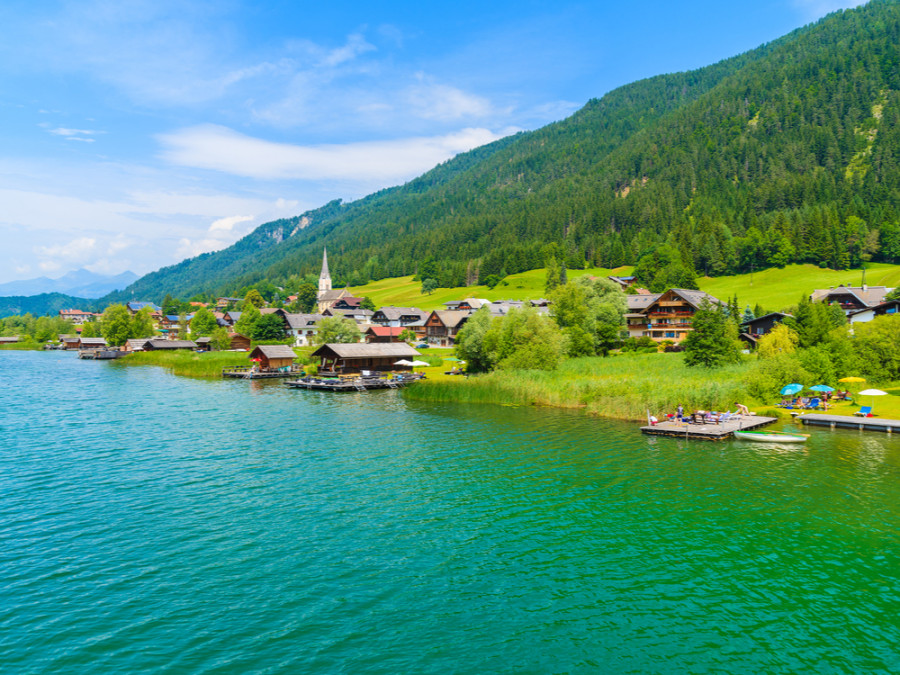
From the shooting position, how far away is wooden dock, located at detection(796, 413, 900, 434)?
44.2 m

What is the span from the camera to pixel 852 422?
→ 45.9 meters

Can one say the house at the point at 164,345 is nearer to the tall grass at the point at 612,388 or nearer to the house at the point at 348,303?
the house at the point at 348,303

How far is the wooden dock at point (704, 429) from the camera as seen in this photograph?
43.3m

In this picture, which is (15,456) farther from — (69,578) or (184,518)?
(69,578)

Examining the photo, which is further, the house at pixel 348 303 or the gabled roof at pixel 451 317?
the house at pixel 348 303

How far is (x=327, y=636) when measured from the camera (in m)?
15.9

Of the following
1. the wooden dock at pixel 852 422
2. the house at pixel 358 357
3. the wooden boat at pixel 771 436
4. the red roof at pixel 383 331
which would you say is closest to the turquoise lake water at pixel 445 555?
the wooden boat at pixel 771 436

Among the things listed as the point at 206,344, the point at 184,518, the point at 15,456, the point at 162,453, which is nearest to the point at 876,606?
the point at 184,518

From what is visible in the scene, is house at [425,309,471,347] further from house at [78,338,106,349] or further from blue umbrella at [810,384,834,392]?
house at [78,338,106,349]

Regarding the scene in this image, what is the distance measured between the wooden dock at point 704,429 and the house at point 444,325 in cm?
8386

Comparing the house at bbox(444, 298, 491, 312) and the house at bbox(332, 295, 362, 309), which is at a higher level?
the house at bbox(332, 295, 362, 309)

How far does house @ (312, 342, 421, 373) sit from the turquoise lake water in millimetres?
42189

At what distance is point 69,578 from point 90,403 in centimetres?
4740

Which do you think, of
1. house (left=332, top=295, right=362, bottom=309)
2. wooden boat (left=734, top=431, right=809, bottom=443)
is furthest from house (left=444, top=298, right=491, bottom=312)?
wooden boat (left=734, top=431, right=809, bottom=443)
